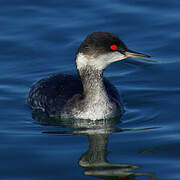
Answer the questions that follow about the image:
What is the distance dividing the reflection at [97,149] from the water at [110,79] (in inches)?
Result: 0.8

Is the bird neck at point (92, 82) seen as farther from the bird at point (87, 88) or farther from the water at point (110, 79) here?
the water at point (110, 79)

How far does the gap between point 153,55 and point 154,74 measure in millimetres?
1174

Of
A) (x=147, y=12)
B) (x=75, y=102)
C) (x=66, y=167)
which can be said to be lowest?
(x=66, y=167)

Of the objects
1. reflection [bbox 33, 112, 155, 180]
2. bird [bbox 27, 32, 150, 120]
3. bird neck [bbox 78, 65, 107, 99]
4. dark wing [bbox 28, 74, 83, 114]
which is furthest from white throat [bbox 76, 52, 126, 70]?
reflection [bbox 33, 112, 155, 180]

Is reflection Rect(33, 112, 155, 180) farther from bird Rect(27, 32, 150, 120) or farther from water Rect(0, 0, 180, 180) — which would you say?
bird Rect(27, 32, 150, 120)

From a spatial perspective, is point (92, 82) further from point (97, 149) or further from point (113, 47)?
point (97, 149)

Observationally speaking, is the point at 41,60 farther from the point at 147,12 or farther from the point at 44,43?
the point at 147,12

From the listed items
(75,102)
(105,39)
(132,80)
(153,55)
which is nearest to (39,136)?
(75,102)

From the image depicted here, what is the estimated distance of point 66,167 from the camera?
11.6m

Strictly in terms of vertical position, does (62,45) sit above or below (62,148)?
above

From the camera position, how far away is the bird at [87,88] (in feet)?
42.4

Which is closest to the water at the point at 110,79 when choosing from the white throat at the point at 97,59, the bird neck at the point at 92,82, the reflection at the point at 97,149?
the reflection at the point at 97,149

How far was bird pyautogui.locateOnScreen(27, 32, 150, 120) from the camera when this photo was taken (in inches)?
509

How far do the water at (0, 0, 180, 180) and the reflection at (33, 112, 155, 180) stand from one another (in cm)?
2
